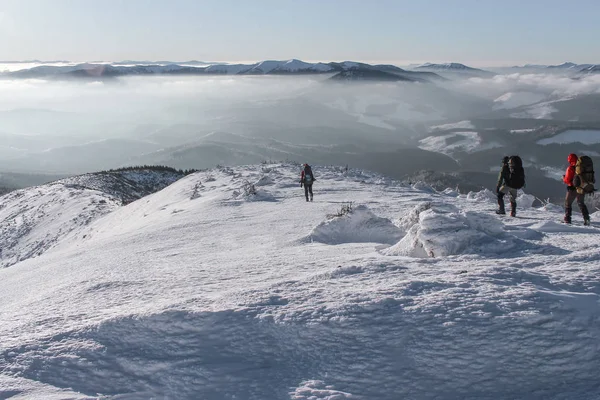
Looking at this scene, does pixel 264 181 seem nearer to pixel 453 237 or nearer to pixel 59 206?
pixel 453 237

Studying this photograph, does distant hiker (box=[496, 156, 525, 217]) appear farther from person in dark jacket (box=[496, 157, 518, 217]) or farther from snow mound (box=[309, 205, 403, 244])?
snow mound (box=[309, 205, 403, 244])

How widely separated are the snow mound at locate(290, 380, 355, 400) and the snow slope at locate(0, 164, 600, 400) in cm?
2

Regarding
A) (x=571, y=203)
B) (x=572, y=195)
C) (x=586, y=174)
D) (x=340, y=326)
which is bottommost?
(x=340, y=326)

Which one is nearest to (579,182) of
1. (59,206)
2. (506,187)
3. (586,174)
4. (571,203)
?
(586,174)

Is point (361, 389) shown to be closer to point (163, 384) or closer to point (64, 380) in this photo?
point (163, 384)

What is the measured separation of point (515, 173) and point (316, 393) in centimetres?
931

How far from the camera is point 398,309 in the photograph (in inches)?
187

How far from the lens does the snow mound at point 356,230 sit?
371 inches

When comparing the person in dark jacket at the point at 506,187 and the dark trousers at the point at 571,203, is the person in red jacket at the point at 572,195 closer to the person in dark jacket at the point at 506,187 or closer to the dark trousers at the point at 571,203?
the dark trousers at the point at 571,203

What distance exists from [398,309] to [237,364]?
5.92 feet

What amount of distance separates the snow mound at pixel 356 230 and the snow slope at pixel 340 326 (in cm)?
155

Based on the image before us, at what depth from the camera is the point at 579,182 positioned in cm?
987

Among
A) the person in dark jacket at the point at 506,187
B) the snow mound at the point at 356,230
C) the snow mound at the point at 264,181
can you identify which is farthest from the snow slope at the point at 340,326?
the snow mound at the point at 264,181

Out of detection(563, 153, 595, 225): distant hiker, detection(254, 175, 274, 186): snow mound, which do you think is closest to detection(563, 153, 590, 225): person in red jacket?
detection(563, 153, 595, 225): distant hiker
